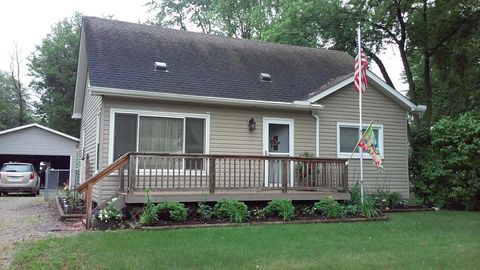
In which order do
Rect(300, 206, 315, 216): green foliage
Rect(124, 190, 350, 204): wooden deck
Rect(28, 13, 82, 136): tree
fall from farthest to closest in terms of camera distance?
Rect(28, 13, 82, 136): tree → Rect(300, 206, 315, 216): green foliage → Rect(124, 190, 350, 204): wooden deck

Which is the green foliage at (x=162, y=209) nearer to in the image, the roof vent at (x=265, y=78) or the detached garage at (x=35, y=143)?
the roof vent at (x=265, y=78)

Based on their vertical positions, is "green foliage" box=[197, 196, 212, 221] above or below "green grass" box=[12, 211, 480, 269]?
above

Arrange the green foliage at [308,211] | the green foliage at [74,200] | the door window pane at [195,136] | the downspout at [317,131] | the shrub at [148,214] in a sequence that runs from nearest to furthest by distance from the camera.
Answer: the shrub at [148,214] < the green foliage at [308,211] < the door window pane at [195,136] < the green foliage at [74,200] < the downspout at [317,131]

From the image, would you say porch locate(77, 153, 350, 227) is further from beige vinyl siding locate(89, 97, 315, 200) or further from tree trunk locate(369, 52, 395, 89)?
tree trunk locate(369, 52, 395, 89)

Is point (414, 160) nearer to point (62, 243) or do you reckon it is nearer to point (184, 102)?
point (184, 102)

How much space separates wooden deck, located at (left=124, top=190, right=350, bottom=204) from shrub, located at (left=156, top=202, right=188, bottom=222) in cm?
34

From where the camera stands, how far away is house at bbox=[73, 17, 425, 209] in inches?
412

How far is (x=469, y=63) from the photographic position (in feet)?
67.9

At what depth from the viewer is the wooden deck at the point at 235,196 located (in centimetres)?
910

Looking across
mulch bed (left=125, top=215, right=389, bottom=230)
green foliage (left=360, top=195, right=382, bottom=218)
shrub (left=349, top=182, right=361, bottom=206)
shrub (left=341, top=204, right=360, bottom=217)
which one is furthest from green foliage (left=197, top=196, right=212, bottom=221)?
shrub (left=349, top=182, right=361, bottom=206)

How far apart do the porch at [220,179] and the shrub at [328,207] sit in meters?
0.37

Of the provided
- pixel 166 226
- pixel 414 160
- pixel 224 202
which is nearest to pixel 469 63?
pixel 414 160

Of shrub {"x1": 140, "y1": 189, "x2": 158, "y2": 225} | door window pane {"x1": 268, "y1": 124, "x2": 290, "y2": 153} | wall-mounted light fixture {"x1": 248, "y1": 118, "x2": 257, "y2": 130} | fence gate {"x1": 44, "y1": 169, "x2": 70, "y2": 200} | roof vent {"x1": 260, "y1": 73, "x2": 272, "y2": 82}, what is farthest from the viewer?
fence gate {"x1": 44, "y1": 169, "x2": 70, "y2": 200}

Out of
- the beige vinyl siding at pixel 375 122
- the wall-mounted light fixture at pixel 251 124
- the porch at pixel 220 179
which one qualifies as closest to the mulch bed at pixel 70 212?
the porch at pixel 220 179
